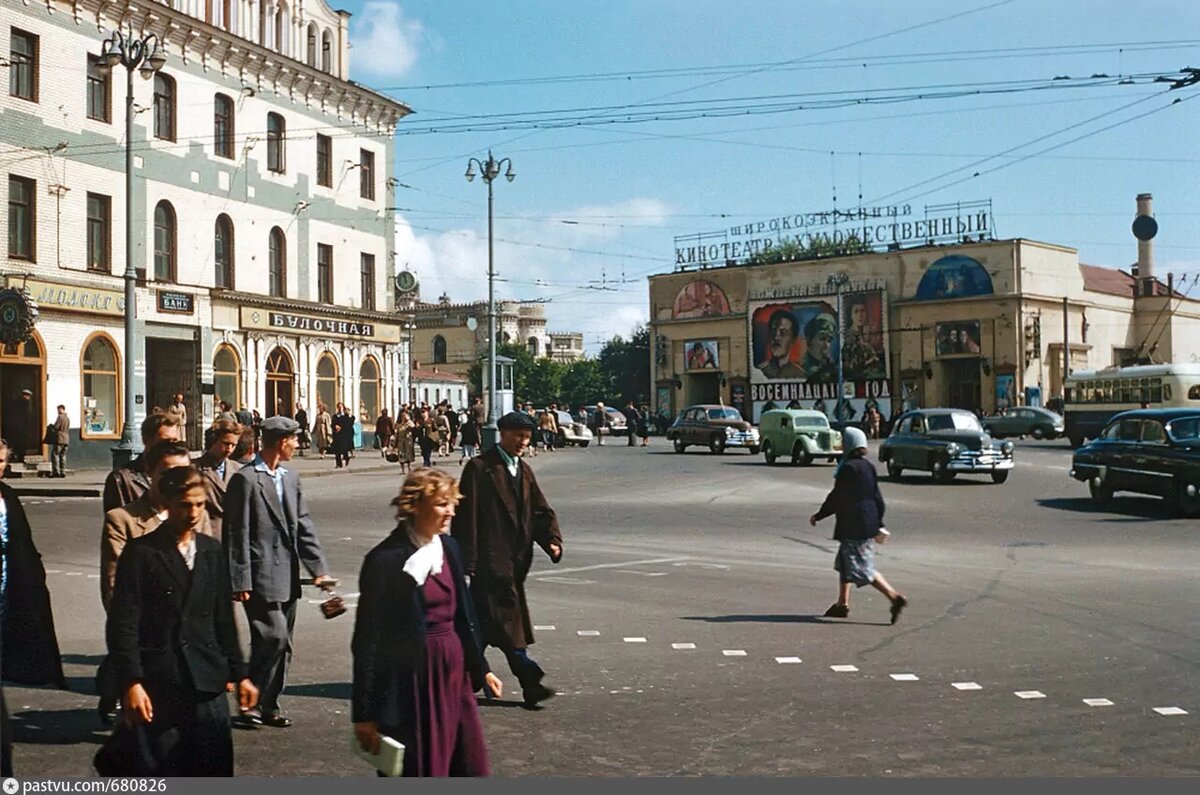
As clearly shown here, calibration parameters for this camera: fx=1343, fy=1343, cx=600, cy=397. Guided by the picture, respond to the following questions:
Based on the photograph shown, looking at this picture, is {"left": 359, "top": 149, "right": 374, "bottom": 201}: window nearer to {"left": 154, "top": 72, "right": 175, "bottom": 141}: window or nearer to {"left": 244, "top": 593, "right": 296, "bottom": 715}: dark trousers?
{"left": 154, "top": 72, "right": 175, "bottom": 141}: window

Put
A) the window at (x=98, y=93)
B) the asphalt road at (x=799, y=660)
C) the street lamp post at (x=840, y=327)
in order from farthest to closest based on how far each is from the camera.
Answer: the street lamp post at (x=840, y=327) → the window at (x=98, y=93) → the asphalt road at (x=799, y=660)

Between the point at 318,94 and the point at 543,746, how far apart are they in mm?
37593

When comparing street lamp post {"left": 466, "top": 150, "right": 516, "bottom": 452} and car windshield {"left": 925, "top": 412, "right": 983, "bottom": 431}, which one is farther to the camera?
street lamp post {"left": 466, "top": 150, "right": 516, "bottom": 452}

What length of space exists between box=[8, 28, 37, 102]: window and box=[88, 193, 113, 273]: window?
10.4ft

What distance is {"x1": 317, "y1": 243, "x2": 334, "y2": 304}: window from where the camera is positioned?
4382cm

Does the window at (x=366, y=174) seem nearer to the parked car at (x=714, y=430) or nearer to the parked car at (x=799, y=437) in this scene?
the parked car at (x=714, y=430)

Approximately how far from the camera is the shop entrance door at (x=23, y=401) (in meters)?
31.2

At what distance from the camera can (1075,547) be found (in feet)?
56.9

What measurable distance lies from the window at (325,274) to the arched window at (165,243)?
7312 millimetres

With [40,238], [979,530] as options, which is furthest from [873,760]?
[40,238]

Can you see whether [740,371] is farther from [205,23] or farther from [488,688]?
[488,688]

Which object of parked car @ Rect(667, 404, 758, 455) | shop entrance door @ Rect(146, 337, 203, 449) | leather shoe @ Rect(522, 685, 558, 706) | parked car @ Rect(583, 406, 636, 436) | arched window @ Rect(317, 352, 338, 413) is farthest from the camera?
parked car @ Rect(583, 406, 636, 436)

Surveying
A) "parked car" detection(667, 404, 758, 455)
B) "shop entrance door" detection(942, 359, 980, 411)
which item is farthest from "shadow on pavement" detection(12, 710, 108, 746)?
"shop entrance door" detection(942, 359, 980, 411)

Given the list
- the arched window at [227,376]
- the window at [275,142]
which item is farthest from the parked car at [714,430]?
the window at [275,142]
